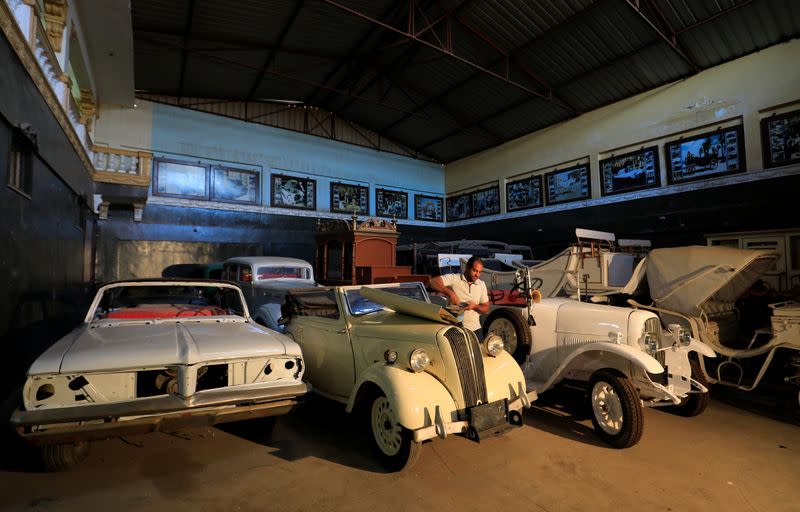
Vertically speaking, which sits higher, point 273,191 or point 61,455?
point 273,191

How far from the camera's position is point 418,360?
10.0ft

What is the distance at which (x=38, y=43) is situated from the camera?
550 cm

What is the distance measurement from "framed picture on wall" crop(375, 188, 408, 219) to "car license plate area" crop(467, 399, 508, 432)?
52.2ft

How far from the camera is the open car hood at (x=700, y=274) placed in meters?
4.70

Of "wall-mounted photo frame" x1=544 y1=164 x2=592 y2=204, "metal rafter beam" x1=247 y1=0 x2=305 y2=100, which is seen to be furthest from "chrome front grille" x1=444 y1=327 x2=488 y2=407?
"wall-mounted photo frame" x1=544 y1=164 x2=592 y2=204

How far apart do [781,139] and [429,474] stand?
12413mm

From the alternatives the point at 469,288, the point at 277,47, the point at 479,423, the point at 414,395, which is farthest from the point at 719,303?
the point at 277,47

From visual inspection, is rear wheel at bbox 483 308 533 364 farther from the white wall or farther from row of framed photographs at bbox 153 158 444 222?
row of framed photographs at bbox 153 158 444 222

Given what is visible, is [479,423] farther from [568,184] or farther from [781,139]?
[568,184]

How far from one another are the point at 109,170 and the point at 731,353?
13518mm

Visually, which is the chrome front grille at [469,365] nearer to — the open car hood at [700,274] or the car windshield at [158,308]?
the car windshield at [158,308]

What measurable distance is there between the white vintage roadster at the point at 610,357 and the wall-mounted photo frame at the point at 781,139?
903 centimetres

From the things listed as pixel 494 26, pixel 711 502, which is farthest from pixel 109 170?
pixel 711 502

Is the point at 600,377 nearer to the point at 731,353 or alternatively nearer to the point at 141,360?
the point at 731,353
